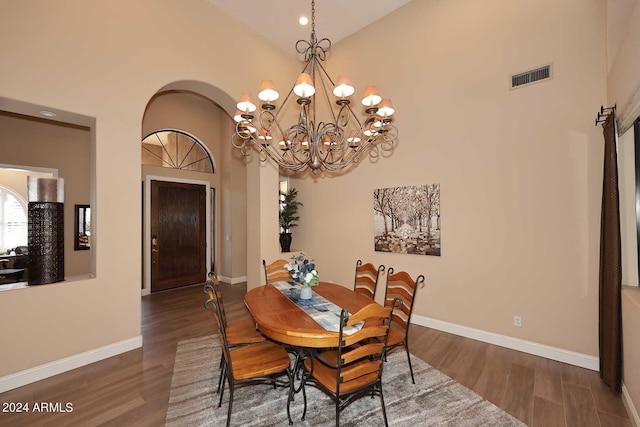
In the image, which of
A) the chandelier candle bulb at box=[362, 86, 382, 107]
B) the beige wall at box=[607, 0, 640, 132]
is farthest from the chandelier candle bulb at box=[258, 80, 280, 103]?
the beige wall at box=[607, 0, 640, 132]

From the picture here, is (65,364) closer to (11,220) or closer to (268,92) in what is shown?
(268,92)

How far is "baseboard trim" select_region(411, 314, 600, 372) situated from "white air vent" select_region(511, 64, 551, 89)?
9.78ft

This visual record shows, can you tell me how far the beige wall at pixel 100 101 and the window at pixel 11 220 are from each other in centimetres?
623

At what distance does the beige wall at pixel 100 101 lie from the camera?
279cm

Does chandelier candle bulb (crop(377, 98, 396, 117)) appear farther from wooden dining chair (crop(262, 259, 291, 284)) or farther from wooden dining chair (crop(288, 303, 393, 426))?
wooden dining chair (crop(262, 259, 291, 284))

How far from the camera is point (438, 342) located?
3664 mm

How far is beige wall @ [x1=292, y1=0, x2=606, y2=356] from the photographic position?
302 centimetres

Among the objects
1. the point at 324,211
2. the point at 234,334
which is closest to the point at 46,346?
the point at 234,334

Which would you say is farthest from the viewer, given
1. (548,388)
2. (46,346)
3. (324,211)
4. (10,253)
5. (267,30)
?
(10,253)

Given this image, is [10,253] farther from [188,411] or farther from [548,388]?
[548,388]

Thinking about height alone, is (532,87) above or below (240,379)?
above

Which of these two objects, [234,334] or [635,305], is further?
[234,334]

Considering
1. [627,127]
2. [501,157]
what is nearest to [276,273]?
[501,157]

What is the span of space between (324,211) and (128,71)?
357cm
